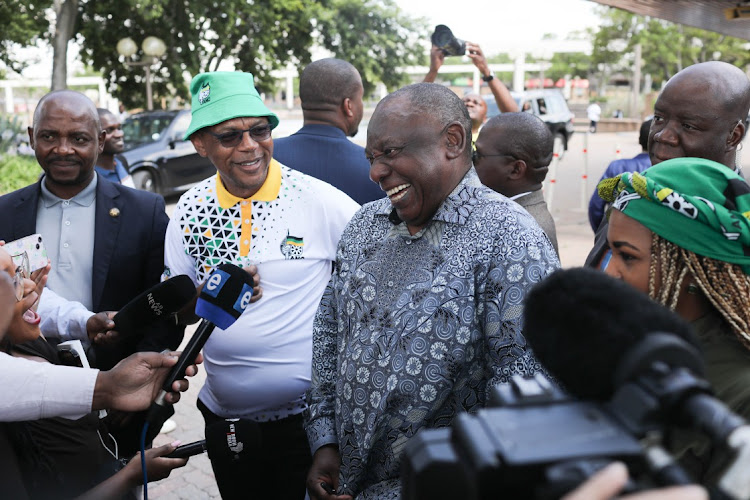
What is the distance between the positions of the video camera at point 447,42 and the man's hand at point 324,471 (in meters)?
4.13

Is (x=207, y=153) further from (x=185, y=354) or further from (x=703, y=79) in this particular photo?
(x=703, y=79)

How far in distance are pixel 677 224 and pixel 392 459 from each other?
3.24ft

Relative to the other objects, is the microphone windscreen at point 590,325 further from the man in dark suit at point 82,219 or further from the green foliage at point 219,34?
the green foliage at point 219,34

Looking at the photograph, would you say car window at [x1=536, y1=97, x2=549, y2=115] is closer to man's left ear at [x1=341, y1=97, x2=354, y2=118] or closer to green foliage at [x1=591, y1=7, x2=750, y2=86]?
green foliage at [x1=591, y1=7, x2=750, y2=86]

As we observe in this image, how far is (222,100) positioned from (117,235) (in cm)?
91

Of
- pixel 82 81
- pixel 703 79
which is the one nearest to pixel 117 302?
pixel 703 79

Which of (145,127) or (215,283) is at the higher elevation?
(215,283)

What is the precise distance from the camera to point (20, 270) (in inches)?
85.4

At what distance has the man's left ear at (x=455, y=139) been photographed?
2049mm

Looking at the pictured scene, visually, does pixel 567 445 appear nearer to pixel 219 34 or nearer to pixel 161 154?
pixel 161 154

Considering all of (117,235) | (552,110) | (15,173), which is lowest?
(15,173)

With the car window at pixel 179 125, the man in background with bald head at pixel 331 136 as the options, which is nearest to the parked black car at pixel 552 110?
the car window at pixel 179 125

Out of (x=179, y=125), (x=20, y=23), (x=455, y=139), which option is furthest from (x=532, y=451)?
(x=20, y=23)

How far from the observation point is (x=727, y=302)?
1602 millimetres
